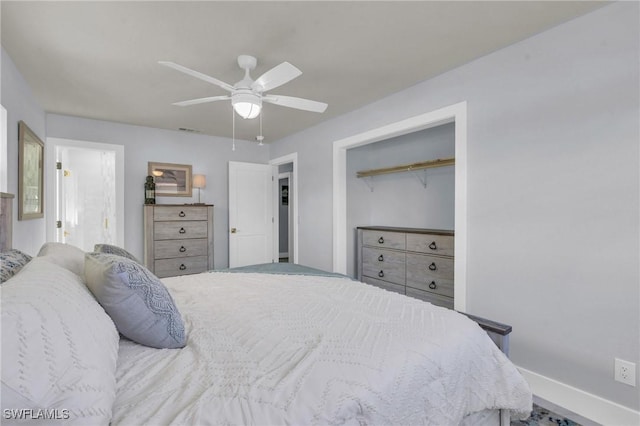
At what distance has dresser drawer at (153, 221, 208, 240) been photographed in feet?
13.1

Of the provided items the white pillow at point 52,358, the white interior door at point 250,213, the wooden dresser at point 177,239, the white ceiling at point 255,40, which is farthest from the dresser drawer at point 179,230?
the white pillow at point 52,358

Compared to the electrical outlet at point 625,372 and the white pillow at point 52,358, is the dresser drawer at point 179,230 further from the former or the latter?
the electrical outlet at point 625,372

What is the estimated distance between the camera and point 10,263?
1.26 metres

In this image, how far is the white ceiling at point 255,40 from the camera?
180 centimetres

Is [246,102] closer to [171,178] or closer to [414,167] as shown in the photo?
[414,167]

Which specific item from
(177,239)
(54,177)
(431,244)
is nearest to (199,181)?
(177,239)

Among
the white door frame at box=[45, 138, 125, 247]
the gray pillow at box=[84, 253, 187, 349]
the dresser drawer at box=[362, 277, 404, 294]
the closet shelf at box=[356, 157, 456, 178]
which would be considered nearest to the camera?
the gray pillow at box=[84, 253, 187, 349]

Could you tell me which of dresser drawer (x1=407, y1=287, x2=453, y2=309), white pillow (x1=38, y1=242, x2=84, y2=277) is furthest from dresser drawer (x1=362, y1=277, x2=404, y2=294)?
white pillow (x1=38, y1=242, x2=84, y2=277)

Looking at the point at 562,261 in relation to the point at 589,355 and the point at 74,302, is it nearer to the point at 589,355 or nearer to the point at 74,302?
the point at 589,355

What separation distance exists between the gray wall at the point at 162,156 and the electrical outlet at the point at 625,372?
4477mm

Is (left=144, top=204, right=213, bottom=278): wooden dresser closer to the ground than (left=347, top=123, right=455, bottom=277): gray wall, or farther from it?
closer to the ground

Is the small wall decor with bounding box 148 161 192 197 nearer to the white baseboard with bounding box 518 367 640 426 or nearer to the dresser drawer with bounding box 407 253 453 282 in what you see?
the dresser drawer with bounding box 407 253 453 282

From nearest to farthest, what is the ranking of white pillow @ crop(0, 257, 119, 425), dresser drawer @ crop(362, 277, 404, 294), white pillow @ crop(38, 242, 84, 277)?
1. white pillow @ crop(0, 257, 119, 425)
2. white pillow @ crop(38, 242, 84, 277)
3. dresser drawer @ crop(362, 277, 404, 294)

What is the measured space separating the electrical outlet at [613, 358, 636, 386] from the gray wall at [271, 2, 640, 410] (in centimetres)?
3
